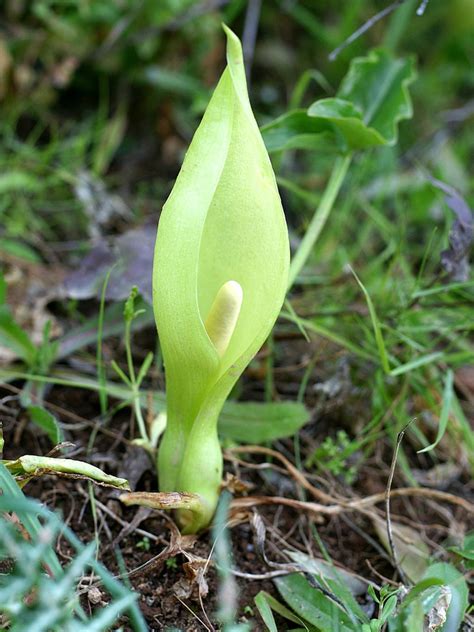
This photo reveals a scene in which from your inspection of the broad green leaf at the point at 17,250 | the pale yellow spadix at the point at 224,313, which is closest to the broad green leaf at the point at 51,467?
the pale yellow spadix at the point at 224,313

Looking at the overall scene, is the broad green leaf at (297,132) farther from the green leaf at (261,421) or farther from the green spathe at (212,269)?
the green leaf at (261,421)

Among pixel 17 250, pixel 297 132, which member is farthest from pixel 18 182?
pixel 297 132

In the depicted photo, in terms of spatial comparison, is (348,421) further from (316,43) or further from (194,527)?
(316,43)

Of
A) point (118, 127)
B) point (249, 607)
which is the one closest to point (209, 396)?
point (249, 607)

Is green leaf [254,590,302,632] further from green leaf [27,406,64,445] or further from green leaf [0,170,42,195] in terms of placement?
green leaf [0,170,42,195]

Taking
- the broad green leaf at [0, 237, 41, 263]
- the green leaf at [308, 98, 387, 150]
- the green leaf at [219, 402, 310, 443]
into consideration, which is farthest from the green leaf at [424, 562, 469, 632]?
the broad green leaf at [0, 237, 41, 263]

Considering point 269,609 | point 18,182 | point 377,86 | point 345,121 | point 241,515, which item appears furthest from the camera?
point 18,182

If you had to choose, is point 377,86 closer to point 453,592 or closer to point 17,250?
point 17,250
